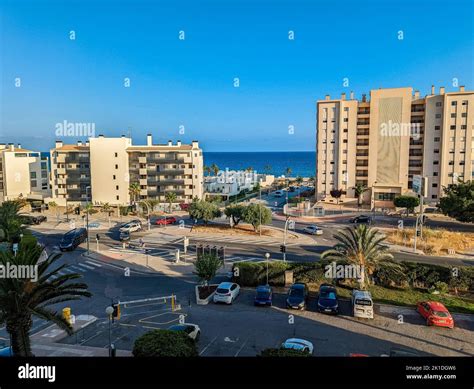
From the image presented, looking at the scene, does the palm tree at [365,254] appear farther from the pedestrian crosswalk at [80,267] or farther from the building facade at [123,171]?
the building facade at [123,171]

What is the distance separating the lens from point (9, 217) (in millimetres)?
34312

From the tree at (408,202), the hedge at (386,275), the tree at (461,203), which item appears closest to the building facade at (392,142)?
the tree at (408,202)

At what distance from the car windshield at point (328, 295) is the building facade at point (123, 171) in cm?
4886

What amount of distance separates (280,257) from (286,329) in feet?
49.9

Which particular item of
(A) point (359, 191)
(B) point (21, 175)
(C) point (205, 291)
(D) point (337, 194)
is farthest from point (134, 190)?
(C) point (205, 291)

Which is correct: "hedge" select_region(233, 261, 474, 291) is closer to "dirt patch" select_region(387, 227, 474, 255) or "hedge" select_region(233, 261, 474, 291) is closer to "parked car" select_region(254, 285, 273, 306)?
"parked car" select_region(254, 285, 273, 306)

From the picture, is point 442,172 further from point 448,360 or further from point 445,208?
point 448,360

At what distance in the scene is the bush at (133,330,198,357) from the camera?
12.3 meters

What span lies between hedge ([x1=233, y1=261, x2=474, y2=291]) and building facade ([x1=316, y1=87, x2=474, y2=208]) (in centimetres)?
4074

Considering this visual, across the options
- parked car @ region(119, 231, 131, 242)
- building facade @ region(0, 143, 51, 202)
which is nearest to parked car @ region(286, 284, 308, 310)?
parked car @ region(119, 231, 131, 242)

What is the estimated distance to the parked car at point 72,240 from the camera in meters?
37.0

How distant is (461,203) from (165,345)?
43744 mm

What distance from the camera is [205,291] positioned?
80.9 ft

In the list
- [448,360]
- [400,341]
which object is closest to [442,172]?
[400,341]
